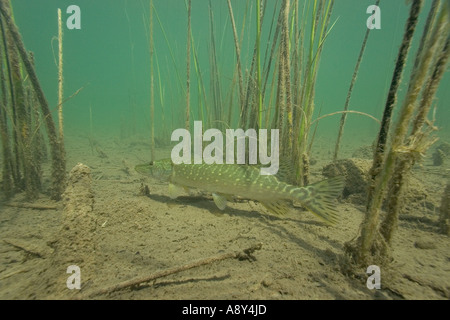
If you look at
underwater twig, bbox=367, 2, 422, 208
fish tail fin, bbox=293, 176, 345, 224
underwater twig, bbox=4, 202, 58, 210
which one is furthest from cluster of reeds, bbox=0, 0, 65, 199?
underwater twig, bbox=367, 2, 422, 208

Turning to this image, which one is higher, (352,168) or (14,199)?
(352,168)

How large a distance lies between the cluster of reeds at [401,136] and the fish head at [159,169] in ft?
11.2

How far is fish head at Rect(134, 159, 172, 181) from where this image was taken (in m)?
4.44

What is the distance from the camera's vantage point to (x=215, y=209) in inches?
151

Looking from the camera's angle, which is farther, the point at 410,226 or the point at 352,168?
the point at 352,168

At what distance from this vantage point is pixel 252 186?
3.47m

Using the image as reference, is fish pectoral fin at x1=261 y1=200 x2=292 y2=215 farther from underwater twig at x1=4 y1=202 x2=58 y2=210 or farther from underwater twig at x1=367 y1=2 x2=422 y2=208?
underwater twig at x1=4 y1=202 x2=58 y2=210

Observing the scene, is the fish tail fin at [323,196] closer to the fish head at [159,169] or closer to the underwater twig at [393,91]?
the underwater twig at [393,91]

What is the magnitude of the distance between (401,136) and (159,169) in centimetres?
398

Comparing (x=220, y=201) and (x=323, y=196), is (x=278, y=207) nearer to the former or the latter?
(x=323, y=196)

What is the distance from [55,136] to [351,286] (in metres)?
4.73

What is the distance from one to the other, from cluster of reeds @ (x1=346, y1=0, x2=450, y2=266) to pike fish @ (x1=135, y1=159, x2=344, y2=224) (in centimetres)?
85
